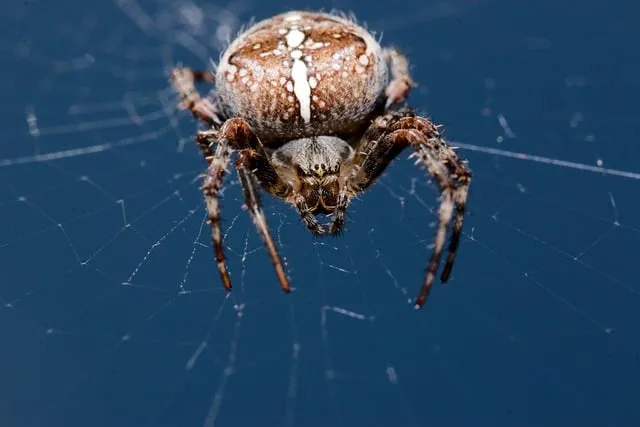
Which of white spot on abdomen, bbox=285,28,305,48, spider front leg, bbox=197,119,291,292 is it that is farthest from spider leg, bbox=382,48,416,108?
spider front leg, bbox=197,119,291,292

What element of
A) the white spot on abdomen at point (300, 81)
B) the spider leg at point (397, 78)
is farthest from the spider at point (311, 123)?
the spider leg at point (397, 78)

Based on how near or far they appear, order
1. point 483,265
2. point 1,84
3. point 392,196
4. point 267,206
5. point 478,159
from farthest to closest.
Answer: point 1,84 < point 483,265 < point 478,159 < point 392,196 < point 267,206

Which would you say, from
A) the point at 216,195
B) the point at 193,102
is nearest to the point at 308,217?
the point at 216,195

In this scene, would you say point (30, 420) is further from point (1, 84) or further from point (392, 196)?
point (1, 84)

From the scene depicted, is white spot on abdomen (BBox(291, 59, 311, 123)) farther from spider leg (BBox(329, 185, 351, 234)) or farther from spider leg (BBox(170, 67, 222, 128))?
spider leg (BBox(170, 67, 222, 128))

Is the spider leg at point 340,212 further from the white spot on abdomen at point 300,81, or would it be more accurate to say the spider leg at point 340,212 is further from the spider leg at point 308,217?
the white spot on abdomen at point 300,81

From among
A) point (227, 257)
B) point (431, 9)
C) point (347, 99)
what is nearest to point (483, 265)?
point (347, 99)
